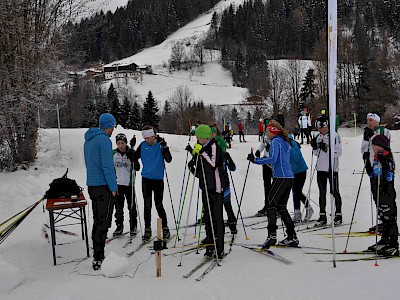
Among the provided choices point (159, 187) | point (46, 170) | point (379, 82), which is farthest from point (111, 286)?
point (379, 82)

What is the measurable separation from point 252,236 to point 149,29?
437 feet

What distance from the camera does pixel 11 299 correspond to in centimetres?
399

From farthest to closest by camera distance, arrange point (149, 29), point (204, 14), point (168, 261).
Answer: point (204, 14)
point (149, 29)
point (168, 261)

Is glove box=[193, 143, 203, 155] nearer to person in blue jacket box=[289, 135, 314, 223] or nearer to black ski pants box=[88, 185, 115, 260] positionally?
black ski pants box=[88, 185, 115, 260]

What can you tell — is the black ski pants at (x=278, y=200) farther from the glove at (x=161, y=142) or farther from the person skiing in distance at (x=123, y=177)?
the person skiing in distance at (x=123, y=177)

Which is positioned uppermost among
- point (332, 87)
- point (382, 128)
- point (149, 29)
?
point (149, 29)

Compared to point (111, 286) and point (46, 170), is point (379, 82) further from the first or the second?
point (111, 286)

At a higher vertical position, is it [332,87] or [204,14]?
[204,14]

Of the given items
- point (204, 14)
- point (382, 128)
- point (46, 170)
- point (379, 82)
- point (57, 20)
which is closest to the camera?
point (382, 128)

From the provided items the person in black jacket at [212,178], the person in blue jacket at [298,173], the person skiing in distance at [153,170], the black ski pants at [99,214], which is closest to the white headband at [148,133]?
the person skiing in distance at [153,170]

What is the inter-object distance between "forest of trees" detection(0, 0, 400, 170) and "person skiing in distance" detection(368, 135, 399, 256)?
25.0 feet

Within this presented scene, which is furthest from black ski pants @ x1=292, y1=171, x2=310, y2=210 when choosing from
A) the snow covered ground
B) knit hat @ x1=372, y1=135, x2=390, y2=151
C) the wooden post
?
the wooden post

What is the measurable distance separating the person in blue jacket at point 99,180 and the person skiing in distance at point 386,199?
359 cm

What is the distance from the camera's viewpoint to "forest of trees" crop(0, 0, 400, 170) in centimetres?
1059
